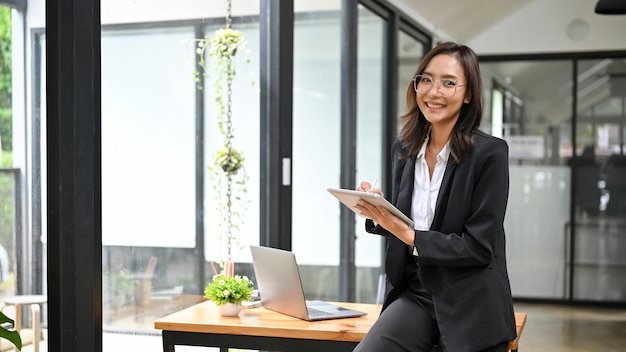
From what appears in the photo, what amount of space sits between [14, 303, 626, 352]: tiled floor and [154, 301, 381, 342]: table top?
3347mm

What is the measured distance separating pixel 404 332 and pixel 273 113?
207 cm

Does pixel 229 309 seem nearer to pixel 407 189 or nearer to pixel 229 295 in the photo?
pixel 229 295

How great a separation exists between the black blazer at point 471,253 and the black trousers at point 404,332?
6cm

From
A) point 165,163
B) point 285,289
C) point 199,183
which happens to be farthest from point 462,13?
point 285,289

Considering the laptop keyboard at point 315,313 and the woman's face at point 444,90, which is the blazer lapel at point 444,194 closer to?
the woman's face at point 444,90

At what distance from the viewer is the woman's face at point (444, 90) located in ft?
8.16

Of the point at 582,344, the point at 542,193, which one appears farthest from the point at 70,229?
the point at 542,193

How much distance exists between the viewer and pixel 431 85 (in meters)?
2.51

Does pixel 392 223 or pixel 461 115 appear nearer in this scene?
pixel 392 223

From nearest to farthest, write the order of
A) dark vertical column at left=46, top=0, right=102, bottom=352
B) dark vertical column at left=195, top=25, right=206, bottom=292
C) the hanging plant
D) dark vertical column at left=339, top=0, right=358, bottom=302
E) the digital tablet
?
1. the digital tablet
2. dark vertical column at left=46, top=0, right=102, bottom=352
3. dark vertical column at left=195, top=25, right=206, bottom=292
4. the hanging plant
5. dark vertical column at left=339, top=0, right=358, bottom=302

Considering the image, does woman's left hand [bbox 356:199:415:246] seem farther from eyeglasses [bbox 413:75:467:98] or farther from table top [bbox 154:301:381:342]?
table top [bbox 154:301:381:342]

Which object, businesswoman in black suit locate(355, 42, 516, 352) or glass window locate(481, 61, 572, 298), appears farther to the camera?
glass window locate(481, 61, 572, 298)

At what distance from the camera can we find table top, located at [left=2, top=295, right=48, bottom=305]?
2650 millimetres

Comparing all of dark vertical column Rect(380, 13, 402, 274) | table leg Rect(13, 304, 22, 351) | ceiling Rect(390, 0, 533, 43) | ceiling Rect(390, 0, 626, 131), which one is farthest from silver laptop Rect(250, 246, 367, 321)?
ceiling Rect(390, 0, 626, 131)
